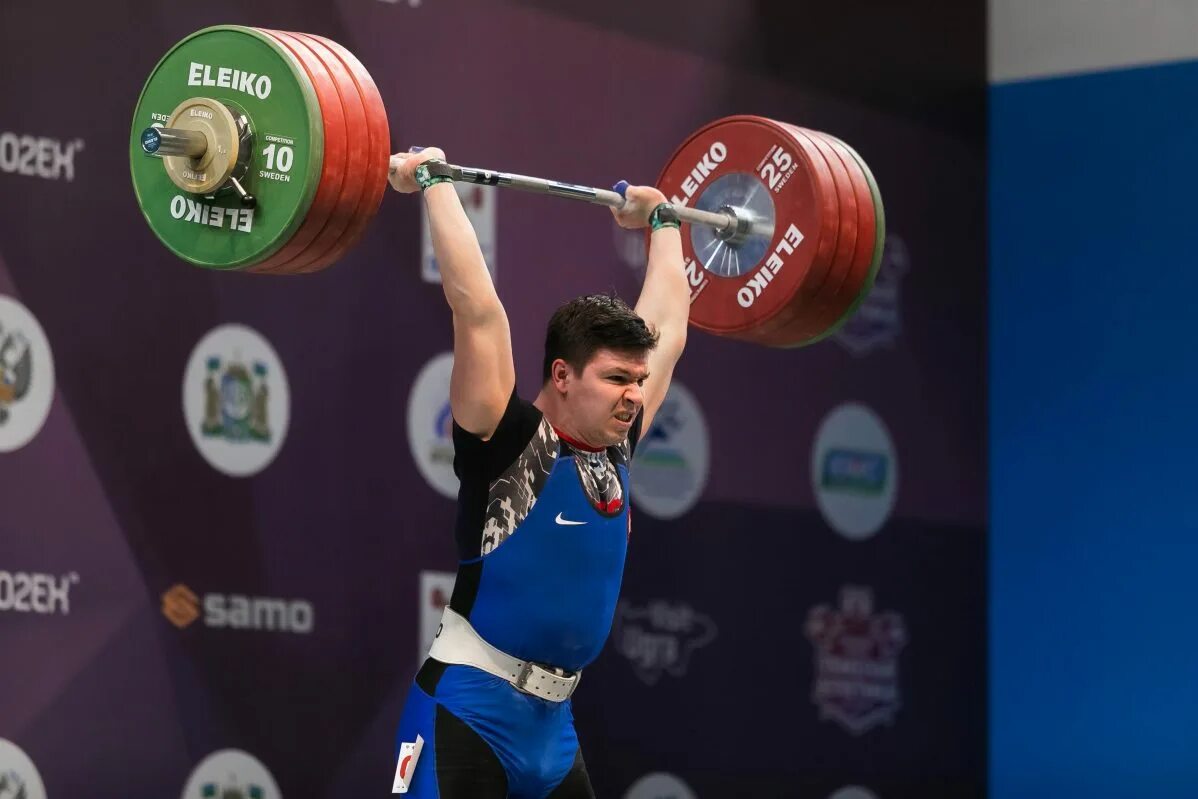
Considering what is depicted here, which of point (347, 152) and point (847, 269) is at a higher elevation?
point (347, 152)

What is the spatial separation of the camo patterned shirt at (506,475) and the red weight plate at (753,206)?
0.87m

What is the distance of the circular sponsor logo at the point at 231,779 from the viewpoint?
5012 mm

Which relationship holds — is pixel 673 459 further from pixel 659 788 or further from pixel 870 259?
pixel 870 259

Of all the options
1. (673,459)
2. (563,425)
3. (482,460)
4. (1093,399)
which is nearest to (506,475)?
(482,460)

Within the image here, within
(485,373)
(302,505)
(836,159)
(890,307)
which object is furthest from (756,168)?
(890,307)

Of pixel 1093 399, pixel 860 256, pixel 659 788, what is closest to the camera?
pixel 860 256

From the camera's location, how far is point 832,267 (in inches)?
174

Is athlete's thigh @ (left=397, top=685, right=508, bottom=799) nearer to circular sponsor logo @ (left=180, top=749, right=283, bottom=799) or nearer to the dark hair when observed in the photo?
the dark hair

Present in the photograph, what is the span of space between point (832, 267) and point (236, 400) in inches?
63.8

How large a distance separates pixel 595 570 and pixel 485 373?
42 cm

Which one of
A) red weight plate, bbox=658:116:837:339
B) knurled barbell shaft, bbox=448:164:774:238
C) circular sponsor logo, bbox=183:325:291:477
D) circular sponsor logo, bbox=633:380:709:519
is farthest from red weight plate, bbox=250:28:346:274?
circular sponsor logo, bbox=633:380:709:519

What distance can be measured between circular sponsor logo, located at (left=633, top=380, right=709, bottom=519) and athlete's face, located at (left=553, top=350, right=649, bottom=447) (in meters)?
2.35

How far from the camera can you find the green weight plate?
3.78 m

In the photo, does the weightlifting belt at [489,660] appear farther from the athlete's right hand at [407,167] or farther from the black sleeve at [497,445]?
the athlete's right hand at [407,167]
